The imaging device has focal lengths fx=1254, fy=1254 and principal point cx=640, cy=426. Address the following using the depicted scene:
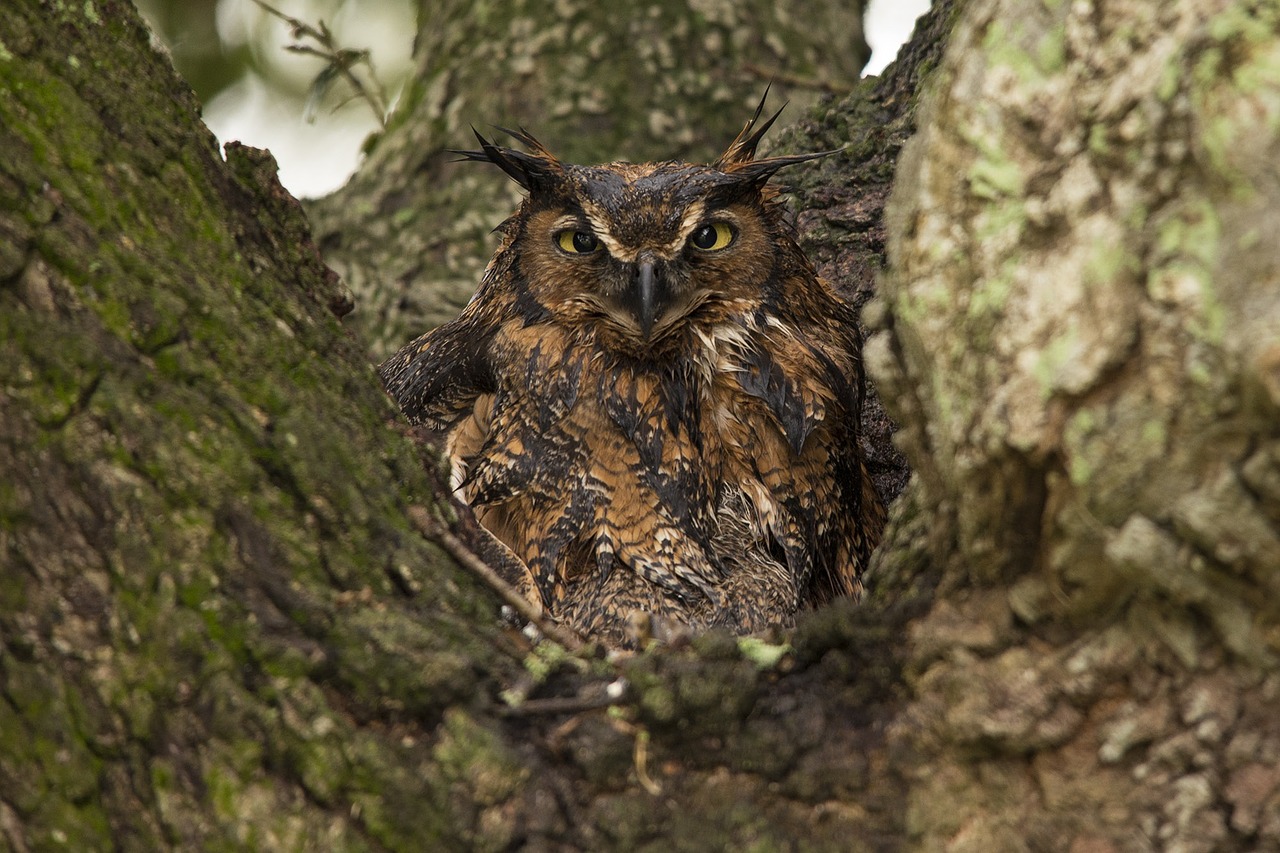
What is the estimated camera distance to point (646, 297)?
3.02 meters

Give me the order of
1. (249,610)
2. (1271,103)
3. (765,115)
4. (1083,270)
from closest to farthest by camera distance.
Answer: (1271,103), (1083,270), (249,610), (765,115)

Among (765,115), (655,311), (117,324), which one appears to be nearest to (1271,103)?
(117,324)

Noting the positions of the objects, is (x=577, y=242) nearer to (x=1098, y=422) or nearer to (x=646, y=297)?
(x=646, y=297)

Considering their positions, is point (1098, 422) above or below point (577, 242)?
below

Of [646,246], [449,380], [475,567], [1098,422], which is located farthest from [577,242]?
[1098,422]

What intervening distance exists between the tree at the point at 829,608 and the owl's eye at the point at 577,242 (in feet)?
4.78

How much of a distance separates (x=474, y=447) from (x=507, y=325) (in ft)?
1.11

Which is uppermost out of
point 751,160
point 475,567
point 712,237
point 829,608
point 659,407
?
point 751,160

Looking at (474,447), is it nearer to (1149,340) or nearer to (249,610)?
(249,610)

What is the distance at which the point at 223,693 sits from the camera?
158cm

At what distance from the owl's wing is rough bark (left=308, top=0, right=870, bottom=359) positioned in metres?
1.04

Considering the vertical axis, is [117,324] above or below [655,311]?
below

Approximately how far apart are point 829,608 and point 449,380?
1.71m

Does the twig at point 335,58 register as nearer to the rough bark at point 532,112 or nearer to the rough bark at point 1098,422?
the rough bark at point 532,112
